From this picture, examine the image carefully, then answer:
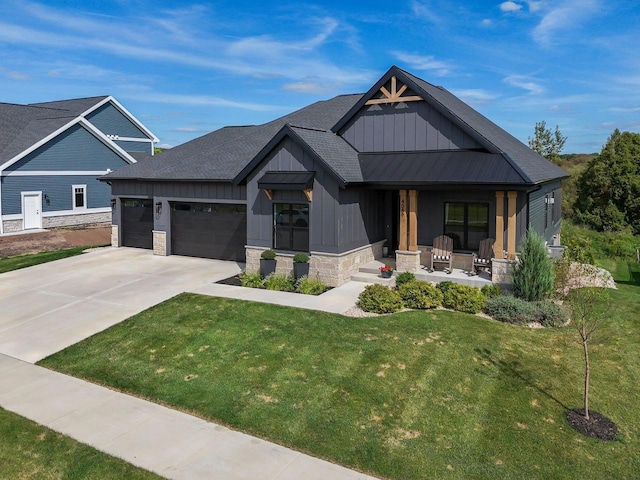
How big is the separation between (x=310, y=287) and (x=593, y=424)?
8.58 metres

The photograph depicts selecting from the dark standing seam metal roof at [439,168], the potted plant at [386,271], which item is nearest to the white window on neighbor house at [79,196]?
the dark standing seam metal roof at [439,168]

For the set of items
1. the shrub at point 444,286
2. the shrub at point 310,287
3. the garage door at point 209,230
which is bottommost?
the shrub at point 310,287

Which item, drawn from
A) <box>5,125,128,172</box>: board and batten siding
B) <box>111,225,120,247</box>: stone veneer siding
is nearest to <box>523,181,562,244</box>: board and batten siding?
<box>111,225,120,247</box>: stone veneer siding

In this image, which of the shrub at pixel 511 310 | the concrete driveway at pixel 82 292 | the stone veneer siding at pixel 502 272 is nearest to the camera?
the concrete driveway at pixel 82 292

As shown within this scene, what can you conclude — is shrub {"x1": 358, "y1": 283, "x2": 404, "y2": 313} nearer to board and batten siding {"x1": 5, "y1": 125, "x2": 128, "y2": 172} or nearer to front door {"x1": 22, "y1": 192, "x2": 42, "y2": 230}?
front door {"x1": 22, "y1": 192, "x2": 42, "y2": 230}

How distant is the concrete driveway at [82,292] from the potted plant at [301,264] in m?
2.91

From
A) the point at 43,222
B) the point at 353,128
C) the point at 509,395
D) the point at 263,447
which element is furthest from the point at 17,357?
the point at 43,222

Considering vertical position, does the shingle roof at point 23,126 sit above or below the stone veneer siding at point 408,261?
above

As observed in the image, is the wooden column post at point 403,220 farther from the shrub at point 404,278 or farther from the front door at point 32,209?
the front door at point 32,209

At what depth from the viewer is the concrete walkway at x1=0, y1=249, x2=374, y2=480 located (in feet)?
22.8

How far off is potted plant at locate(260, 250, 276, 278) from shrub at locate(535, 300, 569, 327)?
26.6 ft

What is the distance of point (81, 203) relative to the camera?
108 ft

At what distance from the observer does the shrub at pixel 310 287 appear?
14852 mm

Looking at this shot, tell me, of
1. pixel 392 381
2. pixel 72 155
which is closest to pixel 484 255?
pixel 392 381
